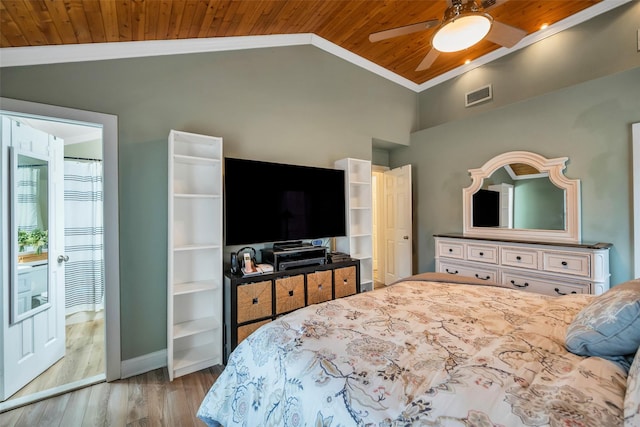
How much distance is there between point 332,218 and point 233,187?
4.04 feet

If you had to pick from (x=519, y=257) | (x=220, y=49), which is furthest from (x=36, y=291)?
(x=519, y=257)

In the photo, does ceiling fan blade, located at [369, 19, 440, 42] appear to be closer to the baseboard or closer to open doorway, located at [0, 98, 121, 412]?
open doorway, located at [0, 98, 121, 412]

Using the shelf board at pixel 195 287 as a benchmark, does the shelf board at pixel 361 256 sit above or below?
above

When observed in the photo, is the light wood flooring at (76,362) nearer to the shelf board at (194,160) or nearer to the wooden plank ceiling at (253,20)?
the shelf board at (194,160)

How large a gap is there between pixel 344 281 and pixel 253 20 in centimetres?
278

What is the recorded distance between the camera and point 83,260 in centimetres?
341

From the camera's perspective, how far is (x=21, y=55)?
6.40 ft

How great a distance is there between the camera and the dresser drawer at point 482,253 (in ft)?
10.2

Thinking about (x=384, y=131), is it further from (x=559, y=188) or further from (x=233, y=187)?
(x=233, y=187)

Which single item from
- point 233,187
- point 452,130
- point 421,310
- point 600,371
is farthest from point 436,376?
point 452,130

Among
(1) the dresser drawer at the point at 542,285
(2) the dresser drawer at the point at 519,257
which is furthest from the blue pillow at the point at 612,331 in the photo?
(2) the dresser drawer at the point at 519,257

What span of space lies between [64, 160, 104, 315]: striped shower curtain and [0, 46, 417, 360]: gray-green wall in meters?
1.62

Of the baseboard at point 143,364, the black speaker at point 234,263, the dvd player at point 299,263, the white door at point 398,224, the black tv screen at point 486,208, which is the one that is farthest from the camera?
the white door at point 398,224

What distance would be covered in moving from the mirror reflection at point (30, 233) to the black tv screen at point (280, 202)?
1.44m
